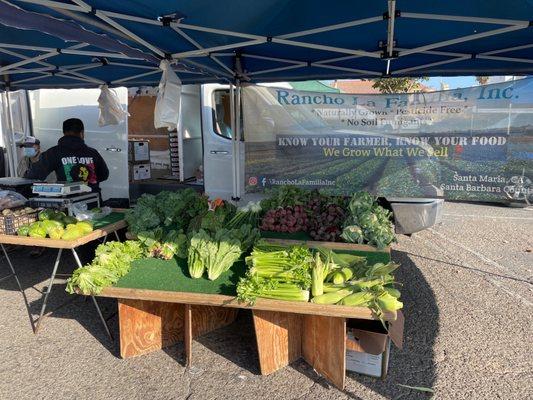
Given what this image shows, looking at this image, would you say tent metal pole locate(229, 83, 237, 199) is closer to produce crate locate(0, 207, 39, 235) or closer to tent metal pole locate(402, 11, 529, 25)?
tent metal pole locate(402, 11, 529, 25)

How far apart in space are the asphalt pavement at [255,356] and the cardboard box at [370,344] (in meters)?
0.08

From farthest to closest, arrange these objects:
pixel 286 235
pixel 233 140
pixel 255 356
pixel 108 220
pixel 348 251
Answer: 1. pixel 233 140
2. pixel 108 220
3. pixel 286 235
4. pixel 348 251
5. pixel 255 356

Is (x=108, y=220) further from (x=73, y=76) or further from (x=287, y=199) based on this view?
(x=73, y=76)

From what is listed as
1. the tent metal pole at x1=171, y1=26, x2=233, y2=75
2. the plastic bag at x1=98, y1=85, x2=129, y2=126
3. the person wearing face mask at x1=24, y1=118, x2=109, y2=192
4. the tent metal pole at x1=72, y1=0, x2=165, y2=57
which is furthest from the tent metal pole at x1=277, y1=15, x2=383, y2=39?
the plastic bag at x1=98, y1=85, x2=129, y2=126

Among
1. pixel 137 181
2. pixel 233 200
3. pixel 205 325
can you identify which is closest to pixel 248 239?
pixel 205 325

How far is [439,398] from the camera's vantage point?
278 centimetres

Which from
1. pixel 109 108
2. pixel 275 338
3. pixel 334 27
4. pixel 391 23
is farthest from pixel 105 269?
pixel 109 108

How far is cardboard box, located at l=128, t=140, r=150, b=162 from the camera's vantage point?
8.39 meters

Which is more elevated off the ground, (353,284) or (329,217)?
(329,217)

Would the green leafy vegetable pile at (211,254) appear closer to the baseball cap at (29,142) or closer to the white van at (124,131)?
the white van at (124,131)

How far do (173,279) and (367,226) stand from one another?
5.78 feet

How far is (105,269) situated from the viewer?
313 cm

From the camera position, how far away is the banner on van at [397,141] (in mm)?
5723

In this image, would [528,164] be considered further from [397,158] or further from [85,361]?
[85,361]
